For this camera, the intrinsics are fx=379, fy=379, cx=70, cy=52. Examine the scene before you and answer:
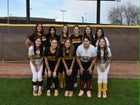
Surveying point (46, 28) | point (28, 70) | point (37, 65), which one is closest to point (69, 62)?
point (37, 65)

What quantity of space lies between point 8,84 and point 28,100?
1810 mm

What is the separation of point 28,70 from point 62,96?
13.1 ft

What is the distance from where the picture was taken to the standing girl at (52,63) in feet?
28.4

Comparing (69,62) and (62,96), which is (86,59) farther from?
(62,96)

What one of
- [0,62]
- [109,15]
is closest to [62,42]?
[0,62]

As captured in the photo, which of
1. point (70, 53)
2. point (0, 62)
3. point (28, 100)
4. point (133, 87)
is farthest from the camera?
point (0, 62)

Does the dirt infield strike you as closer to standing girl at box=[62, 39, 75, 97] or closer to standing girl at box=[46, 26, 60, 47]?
standing girl at box=[46, 26, 60, 47]

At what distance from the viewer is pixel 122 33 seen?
15555mm

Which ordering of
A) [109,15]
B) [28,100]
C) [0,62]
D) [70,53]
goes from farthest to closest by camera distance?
[109,15] < [0,62] < [70,53] < [28,100]

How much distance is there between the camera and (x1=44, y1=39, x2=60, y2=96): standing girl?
866 centimetres

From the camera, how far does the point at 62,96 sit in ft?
28.1

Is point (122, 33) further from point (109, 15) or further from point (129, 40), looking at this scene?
point (109, 15)

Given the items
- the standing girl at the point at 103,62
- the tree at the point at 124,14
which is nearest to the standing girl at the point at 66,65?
the standing girl at the point at 103,62

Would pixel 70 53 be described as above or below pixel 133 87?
above
